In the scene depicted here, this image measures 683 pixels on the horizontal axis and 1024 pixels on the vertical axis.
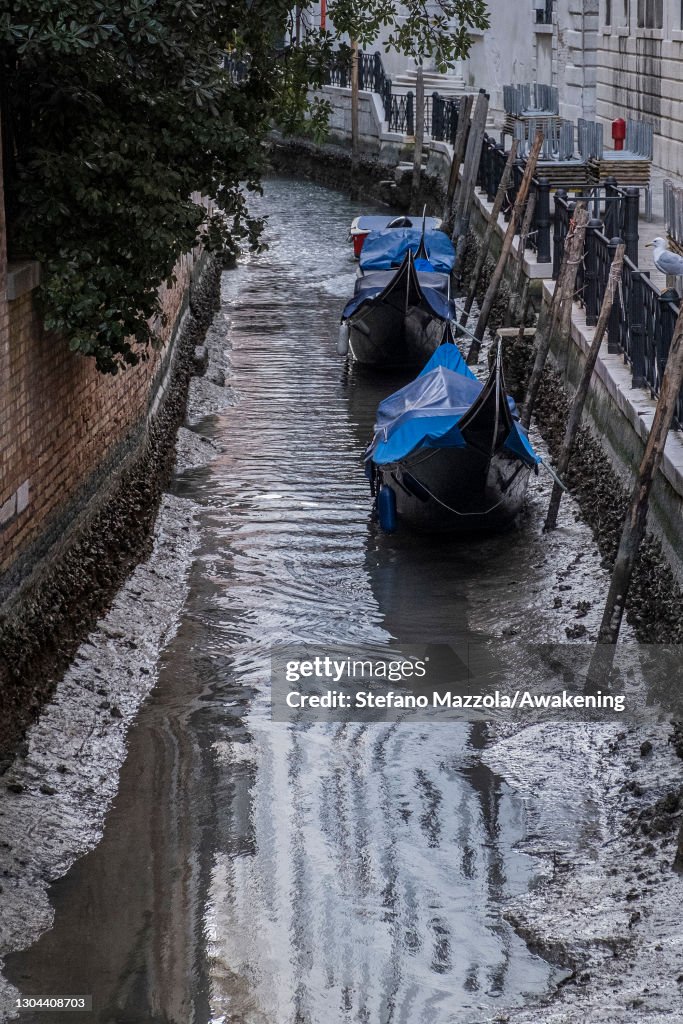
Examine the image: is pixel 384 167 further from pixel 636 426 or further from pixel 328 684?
pixel 328 684

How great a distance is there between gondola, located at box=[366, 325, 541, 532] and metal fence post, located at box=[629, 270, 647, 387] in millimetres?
912

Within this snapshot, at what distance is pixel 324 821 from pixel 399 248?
45.6ft

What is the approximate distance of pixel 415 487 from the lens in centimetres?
1104

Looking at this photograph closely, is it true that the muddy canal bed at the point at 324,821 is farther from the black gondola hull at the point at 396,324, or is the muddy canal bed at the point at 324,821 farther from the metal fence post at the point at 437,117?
the metal fence post at the point at 437,117

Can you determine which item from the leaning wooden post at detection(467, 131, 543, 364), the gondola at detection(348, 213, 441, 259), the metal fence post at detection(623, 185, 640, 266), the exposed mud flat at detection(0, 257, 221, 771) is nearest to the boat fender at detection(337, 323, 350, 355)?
the leaning wooden post at detection(467, 131, 543, 364)

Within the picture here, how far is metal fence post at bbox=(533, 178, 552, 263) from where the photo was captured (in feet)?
51.9

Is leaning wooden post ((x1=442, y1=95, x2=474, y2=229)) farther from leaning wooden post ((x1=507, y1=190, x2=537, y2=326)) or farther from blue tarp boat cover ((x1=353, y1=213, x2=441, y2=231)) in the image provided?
leaning wooden post ((x1=507, y1=190, x2=537, y2=326))

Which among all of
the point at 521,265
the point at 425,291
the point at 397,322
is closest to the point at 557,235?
the point at 521,265

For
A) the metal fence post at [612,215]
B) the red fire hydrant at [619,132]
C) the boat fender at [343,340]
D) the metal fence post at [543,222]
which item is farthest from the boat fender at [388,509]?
the red fire hydrant at [619,132]

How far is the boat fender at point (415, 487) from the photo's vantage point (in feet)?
36.2

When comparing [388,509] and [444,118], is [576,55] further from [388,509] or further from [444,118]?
[388,509]

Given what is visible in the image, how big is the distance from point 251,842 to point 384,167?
85.2 feet

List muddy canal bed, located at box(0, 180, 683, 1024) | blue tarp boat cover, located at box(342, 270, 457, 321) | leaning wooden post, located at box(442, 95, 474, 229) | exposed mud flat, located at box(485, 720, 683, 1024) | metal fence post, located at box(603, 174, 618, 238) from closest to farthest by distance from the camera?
exposed mud flat, located at box(485, 720, 683, 1024) → muddy canal bed, located at box(0, 180, 683, 1024) → metal fence post, located at box(603, 174, 618, 238) → blue tarp boat cover, located at box(342, 270, 457, 321) → leaning wooden post, located at box(442, 95, 474, 229)

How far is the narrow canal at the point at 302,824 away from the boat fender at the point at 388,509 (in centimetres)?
11
